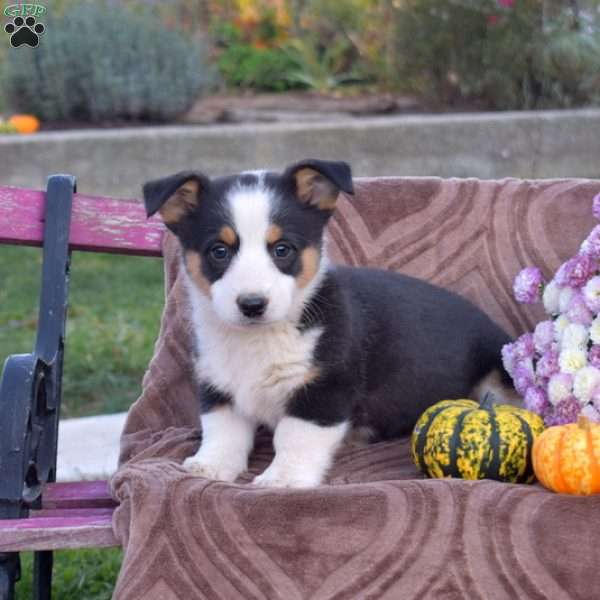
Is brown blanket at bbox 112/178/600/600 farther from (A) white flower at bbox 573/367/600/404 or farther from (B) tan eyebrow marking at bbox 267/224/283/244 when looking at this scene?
(B) tan eyebrow marking at bbox 267/224/283/244

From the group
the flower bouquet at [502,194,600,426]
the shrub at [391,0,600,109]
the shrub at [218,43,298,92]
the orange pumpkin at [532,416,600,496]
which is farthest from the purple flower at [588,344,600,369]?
the shrub at [218,43,298,92]

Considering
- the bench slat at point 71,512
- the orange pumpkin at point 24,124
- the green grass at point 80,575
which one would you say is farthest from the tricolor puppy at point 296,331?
the orange pumpkin at point 24,124

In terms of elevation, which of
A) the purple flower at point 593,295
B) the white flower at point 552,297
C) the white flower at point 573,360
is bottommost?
the white flower at point 573,360

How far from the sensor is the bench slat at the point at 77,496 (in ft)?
12.8

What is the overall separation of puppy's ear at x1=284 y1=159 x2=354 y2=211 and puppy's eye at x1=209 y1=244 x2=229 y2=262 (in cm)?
31

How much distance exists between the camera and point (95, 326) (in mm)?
7676

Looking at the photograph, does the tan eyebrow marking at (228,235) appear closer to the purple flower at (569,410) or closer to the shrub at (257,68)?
the purple flower at (569,410)

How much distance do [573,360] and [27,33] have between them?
22.3ft

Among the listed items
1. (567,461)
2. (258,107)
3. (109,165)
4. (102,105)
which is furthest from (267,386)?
(258,107)

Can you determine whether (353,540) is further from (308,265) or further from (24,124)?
(24,124)

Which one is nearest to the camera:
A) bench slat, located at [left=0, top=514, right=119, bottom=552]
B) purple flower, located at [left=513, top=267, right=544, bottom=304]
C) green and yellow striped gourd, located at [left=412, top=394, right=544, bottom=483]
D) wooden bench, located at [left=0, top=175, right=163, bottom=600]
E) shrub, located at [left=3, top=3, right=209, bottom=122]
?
bench slat, located at [left=0, top=514, right=119, bottom=552]

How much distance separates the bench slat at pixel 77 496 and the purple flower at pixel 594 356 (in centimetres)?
149

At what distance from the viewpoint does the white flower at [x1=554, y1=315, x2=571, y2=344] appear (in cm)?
394

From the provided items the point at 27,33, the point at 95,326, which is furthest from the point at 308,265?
the point at 27,33
